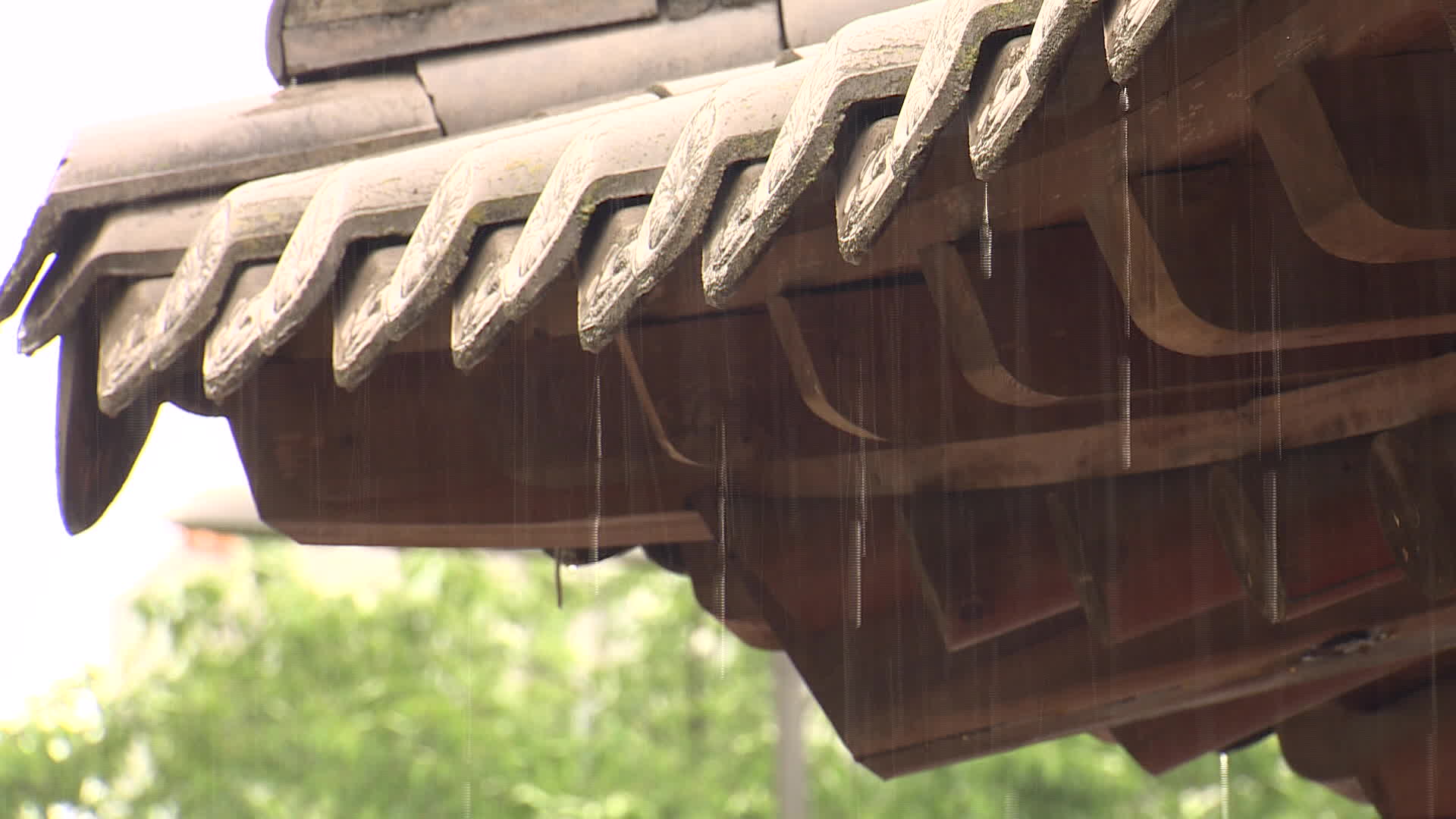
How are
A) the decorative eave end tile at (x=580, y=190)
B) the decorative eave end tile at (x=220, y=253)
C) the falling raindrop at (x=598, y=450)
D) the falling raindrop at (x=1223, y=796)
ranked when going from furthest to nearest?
the falling raindrop at (x=1223, y=796)
the falling raindrop at (x=598, y=450)
the decorative eave end tile at (x=220, y=253)
the decorative eave end tile at (x=580, y=190)

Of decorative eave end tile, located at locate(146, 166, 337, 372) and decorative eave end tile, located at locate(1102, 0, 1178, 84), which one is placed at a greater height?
decorative eave end tile, located at locate(1102, 0, 1178, 84)

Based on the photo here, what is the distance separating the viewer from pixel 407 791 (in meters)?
11.5

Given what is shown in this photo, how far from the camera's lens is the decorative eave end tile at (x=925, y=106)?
158 cm

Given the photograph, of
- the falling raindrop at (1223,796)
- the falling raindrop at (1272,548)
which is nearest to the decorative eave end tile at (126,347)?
the falling raindrop at (1272,548)

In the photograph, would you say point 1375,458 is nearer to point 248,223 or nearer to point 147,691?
point 248,223

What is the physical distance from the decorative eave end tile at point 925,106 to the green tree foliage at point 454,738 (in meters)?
9.70

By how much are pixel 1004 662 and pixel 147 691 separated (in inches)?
401

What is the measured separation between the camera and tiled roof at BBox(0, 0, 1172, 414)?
162cm

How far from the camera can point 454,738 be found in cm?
1161

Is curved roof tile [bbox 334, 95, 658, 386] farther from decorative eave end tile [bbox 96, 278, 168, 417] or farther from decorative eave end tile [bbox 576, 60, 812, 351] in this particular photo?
decorative eave end tile [bbox 96, 278, 168, 417]

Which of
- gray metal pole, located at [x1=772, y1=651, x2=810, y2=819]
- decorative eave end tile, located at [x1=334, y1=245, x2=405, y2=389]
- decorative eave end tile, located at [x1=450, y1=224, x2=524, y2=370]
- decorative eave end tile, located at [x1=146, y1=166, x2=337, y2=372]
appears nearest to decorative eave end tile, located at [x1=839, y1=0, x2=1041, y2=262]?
decorative eave end tile, located at [x1=450, y1=224, x2=524, y2=370]

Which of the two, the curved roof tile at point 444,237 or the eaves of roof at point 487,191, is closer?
the eaves of roof at point 487,191

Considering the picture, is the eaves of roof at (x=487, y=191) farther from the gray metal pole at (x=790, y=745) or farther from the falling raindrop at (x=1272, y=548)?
the gray metal pole at (x=790, y=745)

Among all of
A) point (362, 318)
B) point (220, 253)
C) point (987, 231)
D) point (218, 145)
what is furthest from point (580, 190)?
point (218, 145)
